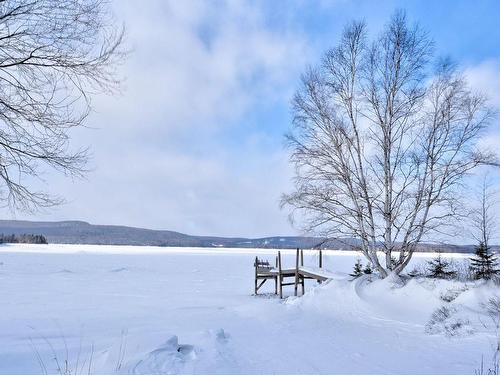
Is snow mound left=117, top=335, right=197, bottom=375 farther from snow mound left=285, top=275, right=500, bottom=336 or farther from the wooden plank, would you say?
the wooden plank

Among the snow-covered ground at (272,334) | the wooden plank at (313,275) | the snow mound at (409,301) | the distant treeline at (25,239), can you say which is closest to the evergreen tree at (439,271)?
the snow mound at (409,301)

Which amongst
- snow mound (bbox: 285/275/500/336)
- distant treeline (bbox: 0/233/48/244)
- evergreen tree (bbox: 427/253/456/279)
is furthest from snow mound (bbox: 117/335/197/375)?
distant treeline (bbox: 0/233/48/244)

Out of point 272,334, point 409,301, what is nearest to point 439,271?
point 409,301

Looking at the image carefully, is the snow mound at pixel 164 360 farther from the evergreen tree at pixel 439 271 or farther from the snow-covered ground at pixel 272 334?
the evergreen tree at pixel 439 271

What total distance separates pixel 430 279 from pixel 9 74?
12685 mm

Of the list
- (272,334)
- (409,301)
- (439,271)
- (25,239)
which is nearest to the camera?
(272,334)

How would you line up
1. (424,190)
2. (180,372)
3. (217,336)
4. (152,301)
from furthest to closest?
(152,301), (424,190), (217,336), (180,372)

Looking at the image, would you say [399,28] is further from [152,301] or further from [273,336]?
[152,301]

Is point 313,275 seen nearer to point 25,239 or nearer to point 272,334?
point 272,334

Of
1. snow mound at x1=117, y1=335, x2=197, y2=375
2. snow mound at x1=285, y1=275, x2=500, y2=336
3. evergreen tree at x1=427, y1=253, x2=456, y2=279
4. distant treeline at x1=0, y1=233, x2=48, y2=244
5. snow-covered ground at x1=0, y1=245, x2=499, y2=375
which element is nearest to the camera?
snow mound at x1=117, y1=335, x2=197, y2=375

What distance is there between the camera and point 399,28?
15492 mm

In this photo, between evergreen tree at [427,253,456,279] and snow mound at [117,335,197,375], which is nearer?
snow mound at [117,335,197,375]

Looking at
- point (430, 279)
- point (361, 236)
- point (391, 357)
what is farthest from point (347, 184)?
point (391, 357)

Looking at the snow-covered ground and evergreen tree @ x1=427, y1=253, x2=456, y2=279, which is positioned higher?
evergreen tree @ x1=427, y1=253, x2=456, y2=279
